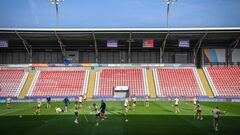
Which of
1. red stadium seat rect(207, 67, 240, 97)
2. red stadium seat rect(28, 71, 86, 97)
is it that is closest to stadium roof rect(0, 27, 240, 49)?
red stadium seat rect(207, 67, 240, 97)

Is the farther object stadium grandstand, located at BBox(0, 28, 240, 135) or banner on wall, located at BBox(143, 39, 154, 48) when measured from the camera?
banner on wall, located at BBox(143, 39, 154, 48)

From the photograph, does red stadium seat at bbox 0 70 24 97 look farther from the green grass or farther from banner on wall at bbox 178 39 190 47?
banner on wall at bbox 178 39 190 47

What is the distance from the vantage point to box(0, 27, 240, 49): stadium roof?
61750 mm

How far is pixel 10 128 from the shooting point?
2423 cm

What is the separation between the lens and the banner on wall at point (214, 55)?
70.8m

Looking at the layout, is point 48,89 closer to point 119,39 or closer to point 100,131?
point 119,39

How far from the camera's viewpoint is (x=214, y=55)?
233 ft

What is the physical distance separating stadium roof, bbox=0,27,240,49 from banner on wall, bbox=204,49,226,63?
1211 mm

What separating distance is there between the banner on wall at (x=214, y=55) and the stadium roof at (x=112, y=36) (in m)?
1.21

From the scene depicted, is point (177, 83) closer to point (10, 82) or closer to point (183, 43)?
point (183, 43)

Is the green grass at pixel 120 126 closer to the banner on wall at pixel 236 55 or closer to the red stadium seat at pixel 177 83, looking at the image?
the red stadium seat at pixel 177 83

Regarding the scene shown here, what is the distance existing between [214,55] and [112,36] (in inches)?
946

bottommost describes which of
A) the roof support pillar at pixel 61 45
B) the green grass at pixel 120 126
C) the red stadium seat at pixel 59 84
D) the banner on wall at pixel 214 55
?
the green grass at pixel 120 126

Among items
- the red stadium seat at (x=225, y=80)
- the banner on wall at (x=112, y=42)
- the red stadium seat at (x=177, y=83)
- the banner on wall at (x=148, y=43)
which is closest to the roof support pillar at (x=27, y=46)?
the banner on wall at (x=112, y=42)
